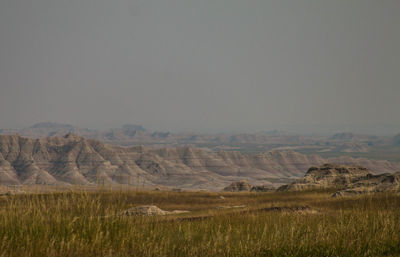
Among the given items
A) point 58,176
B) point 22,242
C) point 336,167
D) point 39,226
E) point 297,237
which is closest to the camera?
point 22,242

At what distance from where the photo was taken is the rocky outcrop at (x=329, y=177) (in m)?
52.6

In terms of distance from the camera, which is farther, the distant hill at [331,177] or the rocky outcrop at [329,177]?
the rocky outcrop at [329,177]

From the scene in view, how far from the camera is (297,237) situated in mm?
10836

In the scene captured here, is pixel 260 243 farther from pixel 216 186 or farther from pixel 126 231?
pixel 216 186

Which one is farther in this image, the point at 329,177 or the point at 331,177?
the point at 329,177

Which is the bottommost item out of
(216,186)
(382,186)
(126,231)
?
(216,186)

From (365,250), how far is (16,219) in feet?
29.8

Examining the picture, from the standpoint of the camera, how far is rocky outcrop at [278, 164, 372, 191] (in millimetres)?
52625

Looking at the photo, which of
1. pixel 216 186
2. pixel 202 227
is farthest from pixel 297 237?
pixel 216 186

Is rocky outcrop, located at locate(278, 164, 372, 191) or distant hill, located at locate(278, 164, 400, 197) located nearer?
distant hill, located at locate(278, 164, 400, 197)

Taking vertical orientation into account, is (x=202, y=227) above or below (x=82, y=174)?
above

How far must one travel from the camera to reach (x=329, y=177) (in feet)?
182

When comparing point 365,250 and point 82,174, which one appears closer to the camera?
point 365,250

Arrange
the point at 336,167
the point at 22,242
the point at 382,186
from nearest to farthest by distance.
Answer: the point at 22,242, the point at 382,186, the point at 336,167
